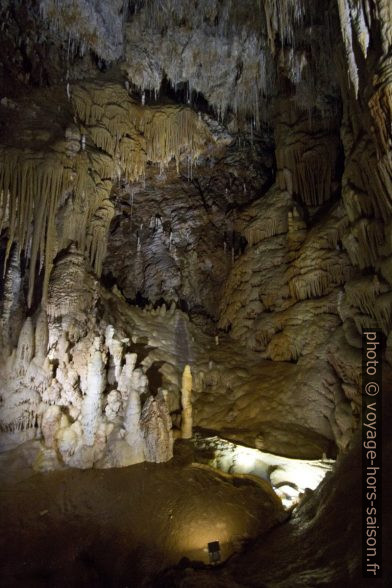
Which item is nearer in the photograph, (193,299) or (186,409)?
(186,409)

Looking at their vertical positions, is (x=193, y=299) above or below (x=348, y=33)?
below

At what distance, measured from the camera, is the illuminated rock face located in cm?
739

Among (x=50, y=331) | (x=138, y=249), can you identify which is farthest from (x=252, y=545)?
(x=138, y=249)

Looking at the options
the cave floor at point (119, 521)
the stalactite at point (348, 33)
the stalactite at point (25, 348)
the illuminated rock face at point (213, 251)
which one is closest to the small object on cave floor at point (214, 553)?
the cave floor at point (119, 521)

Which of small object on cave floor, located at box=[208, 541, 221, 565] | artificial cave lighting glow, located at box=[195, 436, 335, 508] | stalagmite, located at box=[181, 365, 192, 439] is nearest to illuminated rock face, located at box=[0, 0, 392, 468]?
stalagmite, located at box=[181, 365, 192, 439]

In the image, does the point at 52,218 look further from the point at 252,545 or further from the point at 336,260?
the point at 252,545

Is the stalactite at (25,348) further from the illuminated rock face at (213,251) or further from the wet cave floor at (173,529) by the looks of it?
the wet cave floor at (173,529)

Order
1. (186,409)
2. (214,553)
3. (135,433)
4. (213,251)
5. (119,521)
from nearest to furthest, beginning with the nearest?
(214,553), (119,521), (135,433), (186,409), (213,251)

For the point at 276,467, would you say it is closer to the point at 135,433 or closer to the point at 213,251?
the point at 135,433

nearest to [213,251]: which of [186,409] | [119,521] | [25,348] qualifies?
[186,409]

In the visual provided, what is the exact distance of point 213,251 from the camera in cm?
1504

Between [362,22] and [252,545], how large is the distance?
7526mm

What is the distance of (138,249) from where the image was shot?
15391mm

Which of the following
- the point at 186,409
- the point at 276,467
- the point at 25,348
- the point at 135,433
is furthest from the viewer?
the point at 186,409
